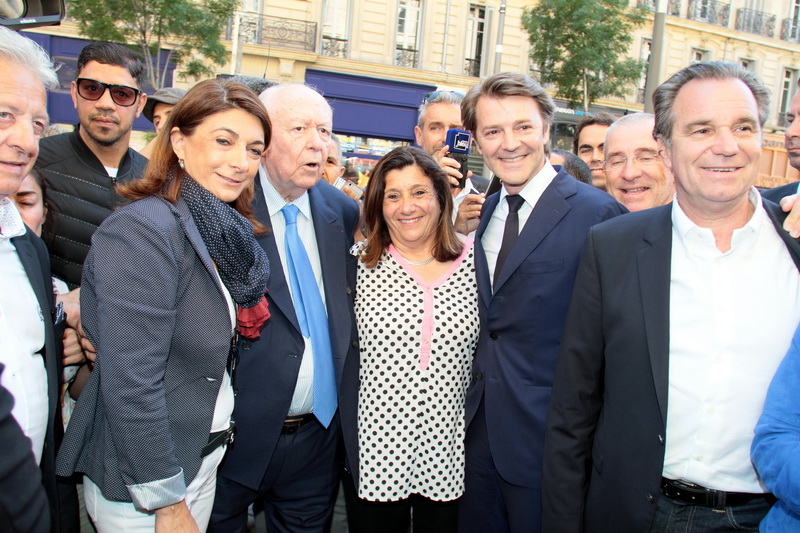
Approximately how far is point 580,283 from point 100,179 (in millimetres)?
2760

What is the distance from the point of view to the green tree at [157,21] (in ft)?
34.3

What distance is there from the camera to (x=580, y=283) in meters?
2.18

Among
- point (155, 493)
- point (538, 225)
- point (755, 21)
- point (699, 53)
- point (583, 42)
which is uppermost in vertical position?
point (755, 21)

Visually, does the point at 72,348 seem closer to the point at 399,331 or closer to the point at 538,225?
the point at 399,331

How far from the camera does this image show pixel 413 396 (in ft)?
8.73

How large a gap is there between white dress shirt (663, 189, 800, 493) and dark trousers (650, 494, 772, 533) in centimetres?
7

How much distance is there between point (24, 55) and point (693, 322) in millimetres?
2409

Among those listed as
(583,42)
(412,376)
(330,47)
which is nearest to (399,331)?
(412,376)

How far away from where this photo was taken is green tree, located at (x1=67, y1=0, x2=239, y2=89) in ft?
34.3

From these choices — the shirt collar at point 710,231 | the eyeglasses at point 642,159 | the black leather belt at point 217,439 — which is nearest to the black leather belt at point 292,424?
the black leather belt at point 217,439

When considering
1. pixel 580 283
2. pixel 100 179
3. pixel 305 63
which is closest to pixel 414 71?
pixel 305 63

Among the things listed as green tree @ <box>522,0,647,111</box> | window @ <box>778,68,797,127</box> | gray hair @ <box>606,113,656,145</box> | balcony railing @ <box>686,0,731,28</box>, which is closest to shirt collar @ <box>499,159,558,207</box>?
gray hair @ <box>606,113,656,145</box>

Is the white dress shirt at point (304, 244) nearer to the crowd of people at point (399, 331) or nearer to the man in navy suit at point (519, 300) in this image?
the crowd of people at point (399, 331)

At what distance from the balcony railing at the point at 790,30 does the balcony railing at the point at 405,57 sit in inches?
675
